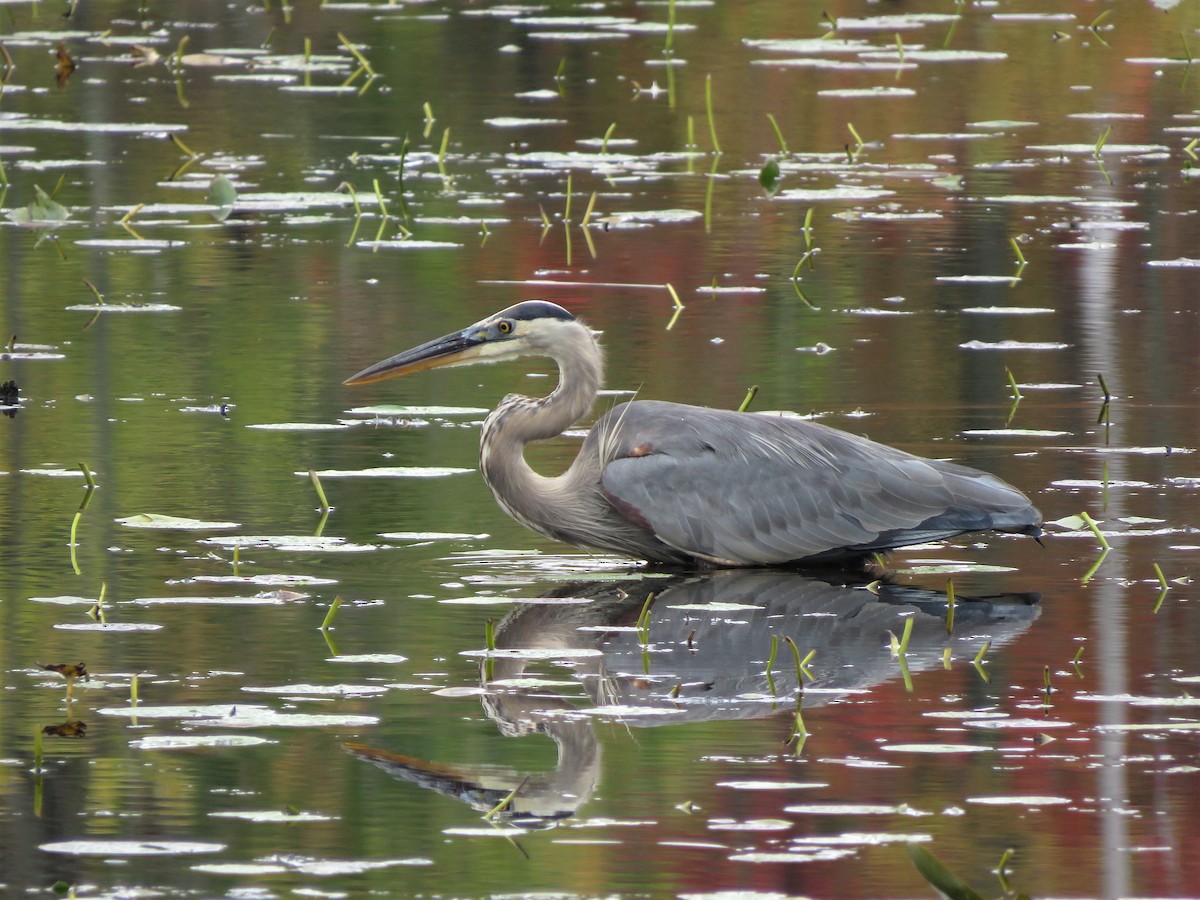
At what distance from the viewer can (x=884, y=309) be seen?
11.1 m

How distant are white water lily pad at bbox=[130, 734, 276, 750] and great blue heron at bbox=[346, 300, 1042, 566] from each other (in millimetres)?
2020

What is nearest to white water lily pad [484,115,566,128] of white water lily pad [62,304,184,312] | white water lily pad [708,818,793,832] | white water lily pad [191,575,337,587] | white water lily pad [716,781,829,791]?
white water lily pad [62,304,184,312]

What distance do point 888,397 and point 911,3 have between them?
1421cm

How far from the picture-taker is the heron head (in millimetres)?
7969

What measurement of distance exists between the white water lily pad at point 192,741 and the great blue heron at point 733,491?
2020 millimetres

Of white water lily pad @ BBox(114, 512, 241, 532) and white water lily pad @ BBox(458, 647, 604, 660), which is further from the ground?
white water lily pad @ BBox(458, 647, 604, 660)

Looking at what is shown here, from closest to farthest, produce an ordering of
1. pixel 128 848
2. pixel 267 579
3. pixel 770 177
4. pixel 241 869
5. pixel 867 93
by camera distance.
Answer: pixel 241 869 → pixel 128 848 → pixel 267 579 → pixel 770 177 → pixel 867 93

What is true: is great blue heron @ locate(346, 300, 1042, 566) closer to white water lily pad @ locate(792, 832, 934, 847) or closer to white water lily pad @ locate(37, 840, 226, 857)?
white water lily pad @ locate(792, 832, 934, 847)

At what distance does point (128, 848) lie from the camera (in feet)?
16.3

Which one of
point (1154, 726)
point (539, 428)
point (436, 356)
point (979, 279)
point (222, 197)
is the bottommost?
point (979, 279)

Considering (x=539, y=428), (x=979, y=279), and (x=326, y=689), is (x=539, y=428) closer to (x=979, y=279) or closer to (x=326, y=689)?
(x=326, y=689)

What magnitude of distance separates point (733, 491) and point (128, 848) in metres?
2.92

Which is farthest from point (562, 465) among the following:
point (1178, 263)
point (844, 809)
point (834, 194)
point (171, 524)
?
point (834, 194)

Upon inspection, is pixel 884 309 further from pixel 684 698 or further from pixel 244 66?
pixel 244 66
